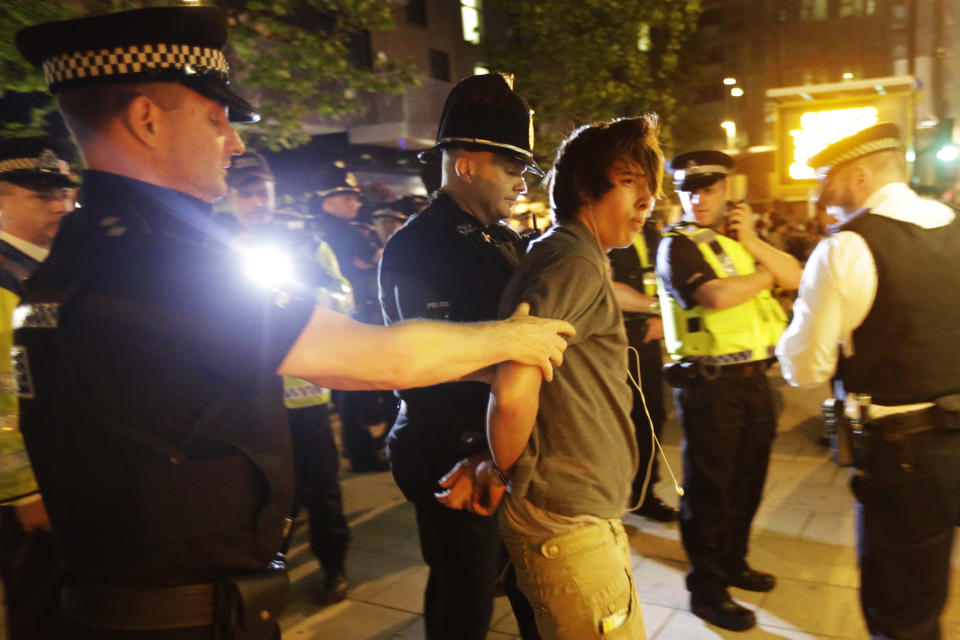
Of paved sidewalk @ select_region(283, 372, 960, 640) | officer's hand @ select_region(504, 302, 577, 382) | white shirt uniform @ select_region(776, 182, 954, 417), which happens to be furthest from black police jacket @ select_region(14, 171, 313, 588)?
paved sidewalk @ select_region(283, 372, 960, 640)

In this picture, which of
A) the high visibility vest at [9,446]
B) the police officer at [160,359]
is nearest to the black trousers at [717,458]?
the police officer at [160,359]

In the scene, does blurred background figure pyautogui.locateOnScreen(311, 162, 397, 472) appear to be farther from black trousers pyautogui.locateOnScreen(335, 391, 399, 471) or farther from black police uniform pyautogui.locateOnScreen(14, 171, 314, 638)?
black police uniform pyautogui.locateOnScreen(14, 171, 314, 638)

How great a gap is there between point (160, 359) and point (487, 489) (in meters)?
1.07

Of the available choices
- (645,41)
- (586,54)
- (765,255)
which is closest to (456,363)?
(765,255)

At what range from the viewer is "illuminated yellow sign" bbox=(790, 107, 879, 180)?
9.51 meters

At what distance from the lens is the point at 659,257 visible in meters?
3.80

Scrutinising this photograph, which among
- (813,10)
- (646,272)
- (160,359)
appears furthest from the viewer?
(813,10)

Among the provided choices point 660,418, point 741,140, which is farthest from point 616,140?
point 741,140

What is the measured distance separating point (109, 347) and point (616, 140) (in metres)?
1.46

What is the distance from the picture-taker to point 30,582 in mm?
2547

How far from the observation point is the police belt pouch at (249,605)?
141 centimetres

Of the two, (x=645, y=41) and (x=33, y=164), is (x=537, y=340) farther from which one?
(x=645, y=41)

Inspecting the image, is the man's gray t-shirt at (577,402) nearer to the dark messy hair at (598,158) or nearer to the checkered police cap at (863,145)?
the dark messy hair at (598,158)

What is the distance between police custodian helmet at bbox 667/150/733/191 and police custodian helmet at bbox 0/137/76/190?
123 inches
